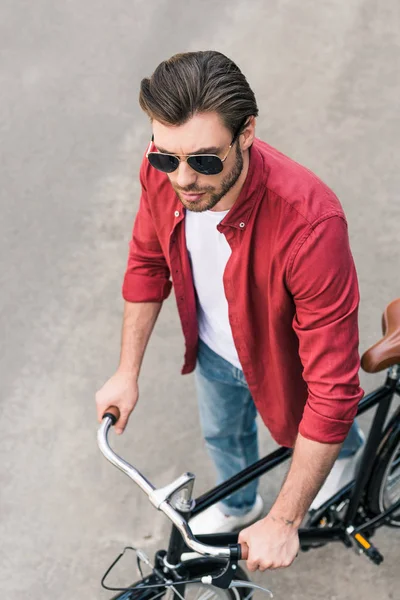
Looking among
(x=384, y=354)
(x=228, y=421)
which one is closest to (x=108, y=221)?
(x=228, y=421)

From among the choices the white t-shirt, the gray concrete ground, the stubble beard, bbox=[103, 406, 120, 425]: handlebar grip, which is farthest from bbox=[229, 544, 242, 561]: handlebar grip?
the gray concrete ground

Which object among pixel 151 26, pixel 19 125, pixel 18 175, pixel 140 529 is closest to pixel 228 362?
pixel 140 529

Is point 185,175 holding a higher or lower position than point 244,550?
higher

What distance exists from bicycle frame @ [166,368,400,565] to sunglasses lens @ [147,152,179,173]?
36.2 inches

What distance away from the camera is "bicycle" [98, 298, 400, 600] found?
2.15 meters

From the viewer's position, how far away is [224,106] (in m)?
1.99

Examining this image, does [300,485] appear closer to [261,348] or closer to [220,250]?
[261,348]

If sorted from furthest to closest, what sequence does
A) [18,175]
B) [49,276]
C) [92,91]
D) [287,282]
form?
[92,91], [18,175], [49,276], [287,282]

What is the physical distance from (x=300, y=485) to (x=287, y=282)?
52 centimetres

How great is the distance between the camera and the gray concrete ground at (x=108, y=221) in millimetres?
3369

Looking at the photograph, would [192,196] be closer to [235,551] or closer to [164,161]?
[164,161]

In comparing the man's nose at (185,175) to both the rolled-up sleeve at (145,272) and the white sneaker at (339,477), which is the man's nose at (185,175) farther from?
the white sneaker at (339,477)

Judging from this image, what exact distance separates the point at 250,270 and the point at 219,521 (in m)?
1.40

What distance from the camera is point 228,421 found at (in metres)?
3.04
